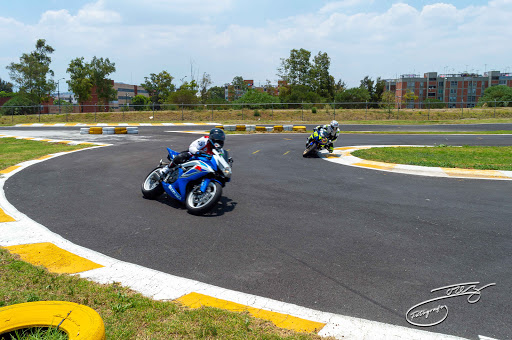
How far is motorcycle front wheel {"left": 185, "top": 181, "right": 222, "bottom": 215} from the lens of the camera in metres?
7.21

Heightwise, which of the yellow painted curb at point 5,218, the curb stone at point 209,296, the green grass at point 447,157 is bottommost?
the curb stone at point 209,296

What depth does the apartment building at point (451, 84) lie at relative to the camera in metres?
162

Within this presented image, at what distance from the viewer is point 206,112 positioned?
4684 cm

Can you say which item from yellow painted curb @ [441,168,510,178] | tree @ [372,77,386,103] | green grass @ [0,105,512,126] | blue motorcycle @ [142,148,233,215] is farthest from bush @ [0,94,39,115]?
tree @ [372,77,386,103]

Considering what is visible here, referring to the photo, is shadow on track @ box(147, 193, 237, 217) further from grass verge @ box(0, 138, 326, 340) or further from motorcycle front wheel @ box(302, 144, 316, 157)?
motorcycle front wheel @ box(302, 144, 316, 157)

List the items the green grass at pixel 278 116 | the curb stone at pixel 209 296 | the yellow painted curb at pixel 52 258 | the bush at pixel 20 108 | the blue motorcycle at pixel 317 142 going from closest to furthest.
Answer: the curb stone at pixel 209 296 → the yellow painted curb at pixel 52 258 → the blue motorcycle at pixel 317 142 → the bush at pixel 20 108 → the green grass at pixel 278 116

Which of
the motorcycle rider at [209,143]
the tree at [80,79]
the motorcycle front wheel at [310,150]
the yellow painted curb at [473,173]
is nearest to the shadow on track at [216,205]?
the motorcycle rider at [209,143]

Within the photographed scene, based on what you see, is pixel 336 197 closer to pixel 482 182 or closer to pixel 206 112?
pixel 482 182

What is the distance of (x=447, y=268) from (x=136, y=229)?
15.0ft

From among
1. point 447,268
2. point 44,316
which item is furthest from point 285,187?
point 44,316

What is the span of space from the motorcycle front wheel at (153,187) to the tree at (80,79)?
2214 inches

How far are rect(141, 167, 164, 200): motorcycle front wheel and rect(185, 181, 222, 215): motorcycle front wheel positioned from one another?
1.04m

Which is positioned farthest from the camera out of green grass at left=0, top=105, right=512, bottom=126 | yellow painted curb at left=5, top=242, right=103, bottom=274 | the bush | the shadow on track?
green grass at left=0, top=105, right=512, bottom=126

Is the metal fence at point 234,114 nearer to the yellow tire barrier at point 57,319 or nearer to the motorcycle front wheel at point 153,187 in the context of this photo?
the motorcycle front wheel at point 153,187
